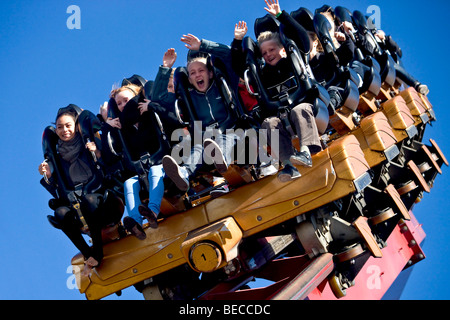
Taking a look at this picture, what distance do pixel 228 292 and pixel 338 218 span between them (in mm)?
1288

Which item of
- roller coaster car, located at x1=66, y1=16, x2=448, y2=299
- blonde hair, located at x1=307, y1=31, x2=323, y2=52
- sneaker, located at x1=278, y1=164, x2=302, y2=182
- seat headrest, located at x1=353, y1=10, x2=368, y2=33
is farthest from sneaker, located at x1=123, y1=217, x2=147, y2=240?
seat headrest, located at x1=353, y1=10, x2=368, y2=33

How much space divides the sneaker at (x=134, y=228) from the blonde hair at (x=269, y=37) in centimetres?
183

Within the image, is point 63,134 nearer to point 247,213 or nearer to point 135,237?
point 135,237

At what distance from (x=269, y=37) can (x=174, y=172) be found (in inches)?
57.0

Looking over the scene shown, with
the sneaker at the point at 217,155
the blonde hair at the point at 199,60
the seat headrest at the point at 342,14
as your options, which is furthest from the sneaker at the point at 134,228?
the seat headrest at the point at 342,14

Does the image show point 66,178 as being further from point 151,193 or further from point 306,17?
point 306,17

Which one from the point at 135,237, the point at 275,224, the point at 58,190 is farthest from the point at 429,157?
the point at 58,190

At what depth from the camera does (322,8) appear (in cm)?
700

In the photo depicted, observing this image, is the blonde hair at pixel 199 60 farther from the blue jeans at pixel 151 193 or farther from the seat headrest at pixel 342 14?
the seat headrest at pixel 342 14

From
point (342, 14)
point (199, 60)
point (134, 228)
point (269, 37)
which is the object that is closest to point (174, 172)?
point (134, 228)

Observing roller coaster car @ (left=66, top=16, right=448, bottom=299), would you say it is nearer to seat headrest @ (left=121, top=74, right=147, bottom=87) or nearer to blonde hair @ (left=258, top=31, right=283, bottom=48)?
blonde hair @ (left=258, top=31, right=283, bottom=48)

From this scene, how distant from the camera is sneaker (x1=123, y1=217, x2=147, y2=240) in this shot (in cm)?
410

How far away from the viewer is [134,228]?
4.18 meters
